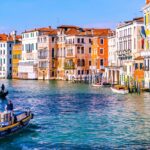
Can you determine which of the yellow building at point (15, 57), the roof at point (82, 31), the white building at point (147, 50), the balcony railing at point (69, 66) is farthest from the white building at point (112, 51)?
the yellow building at point (15, 57)

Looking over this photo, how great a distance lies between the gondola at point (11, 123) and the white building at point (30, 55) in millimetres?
43424

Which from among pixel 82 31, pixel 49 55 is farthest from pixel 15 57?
pixel 82 31

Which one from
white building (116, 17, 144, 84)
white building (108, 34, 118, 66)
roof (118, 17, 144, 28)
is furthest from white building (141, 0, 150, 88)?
white building (108, 34, 118, 66)

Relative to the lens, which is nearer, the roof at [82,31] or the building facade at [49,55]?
the roof at [82,31]

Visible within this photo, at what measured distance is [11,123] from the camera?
13.0 meters

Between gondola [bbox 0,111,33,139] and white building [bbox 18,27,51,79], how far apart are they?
142 feet

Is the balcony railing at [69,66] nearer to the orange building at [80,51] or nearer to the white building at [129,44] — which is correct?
the orange building at [80,51]

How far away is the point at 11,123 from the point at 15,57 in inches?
2033

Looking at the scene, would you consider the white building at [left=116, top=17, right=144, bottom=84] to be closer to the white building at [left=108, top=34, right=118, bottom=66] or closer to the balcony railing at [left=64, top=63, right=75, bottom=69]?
the white building at [left=108, top=34, right=118, bottom=66]

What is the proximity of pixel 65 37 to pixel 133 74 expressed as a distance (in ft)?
65.8

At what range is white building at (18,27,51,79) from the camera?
5747 cm

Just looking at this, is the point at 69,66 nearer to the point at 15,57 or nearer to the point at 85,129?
the point at 15,57

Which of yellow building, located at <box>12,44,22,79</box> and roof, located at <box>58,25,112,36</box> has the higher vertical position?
roof, located at <box>58,25,112,36</box>

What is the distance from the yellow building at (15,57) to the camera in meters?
63.2
